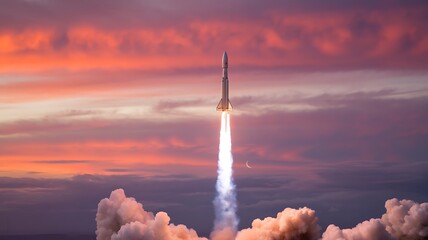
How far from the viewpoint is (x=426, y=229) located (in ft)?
522

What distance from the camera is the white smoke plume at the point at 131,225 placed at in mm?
143875

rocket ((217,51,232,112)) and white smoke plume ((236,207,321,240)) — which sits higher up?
rocket ((217,51,232,112))

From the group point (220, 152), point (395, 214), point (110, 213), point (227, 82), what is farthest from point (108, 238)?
point (395, 214)

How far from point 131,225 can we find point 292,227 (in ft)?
81.9

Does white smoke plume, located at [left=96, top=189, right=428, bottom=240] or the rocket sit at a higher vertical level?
the rocket

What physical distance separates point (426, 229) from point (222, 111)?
4411 cm

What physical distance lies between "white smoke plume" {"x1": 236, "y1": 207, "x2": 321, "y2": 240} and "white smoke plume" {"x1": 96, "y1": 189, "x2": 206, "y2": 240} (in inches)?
409

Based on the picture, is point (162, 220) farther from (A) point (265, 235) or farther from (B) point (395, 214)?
(B) point (395, 214)

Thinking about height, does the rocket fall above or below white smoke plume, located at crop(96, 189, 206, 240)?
above

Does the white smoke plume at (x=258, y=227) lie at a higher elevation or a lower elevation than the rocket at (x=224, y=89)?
lower

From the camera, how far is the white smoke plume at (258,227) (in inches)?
5689

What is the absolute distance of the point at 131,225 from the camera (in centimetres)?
14438

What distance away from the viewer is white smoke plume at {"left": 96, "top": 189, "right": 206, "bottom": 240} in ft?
472

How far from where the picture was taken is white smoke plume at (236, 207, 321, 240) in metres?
146
